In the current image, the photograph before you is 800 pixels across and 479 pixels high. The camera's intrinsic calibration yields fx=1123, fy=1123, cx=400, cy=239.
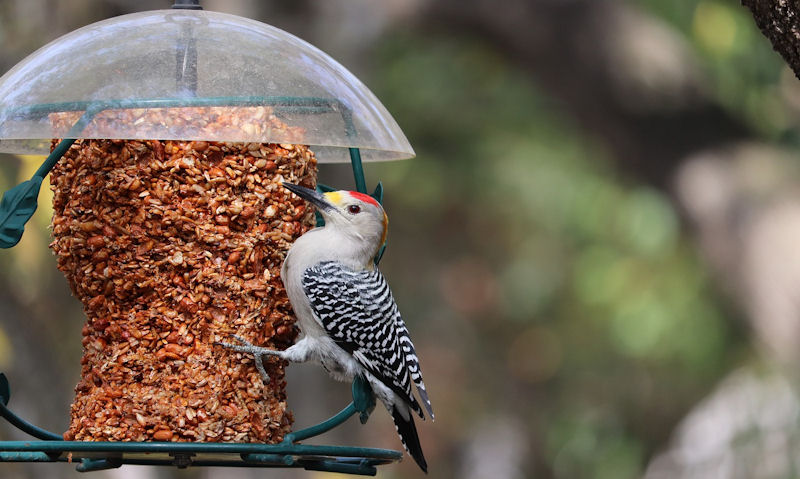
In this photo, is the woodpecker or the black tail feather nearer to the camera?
the woodpecker

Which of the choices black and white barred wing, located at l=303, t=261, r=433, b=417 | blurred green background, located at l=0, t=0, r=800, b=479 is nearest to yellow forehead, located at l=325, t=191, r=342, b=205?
black and white barred wing, located at l=303, t=261, r=433, b=417

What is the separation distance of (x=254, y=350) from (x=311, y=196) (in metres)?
0.58

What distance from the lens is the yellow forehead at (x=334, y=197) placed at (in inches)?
165

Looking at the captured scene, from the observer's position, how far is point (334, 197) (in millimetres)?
4215

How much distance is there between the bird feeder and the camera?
11.7 feet

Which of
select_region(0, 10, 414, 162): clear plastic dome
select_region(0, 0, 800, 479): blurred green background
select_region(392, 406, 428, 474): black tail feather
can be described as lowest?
select_region(0, 0, 800, 479): blurred green background

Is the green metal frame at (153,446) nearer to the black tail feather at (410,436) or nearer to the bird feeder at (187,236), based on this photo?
the bird feeder at (187,236)

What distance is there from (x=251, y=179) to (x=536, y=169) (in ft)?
27.3

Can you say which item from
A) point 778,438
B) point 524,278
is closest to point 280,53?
point 778,438

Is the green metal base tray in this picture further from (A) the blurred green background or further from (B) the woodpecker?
(A) the blurred green background

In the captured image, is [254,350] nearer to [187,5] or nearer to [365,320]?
[365,320]

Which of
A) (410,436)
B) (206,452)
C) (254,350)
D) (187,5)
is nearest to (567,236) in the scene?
(410,436)

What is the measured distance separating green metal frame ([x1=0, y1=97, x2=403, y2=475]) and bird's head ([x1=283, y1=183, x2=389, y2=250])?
0.55m

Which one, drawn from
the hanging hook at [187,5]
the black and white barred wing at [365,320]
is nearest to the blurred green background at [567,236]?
the hanging hook at [187,5]
